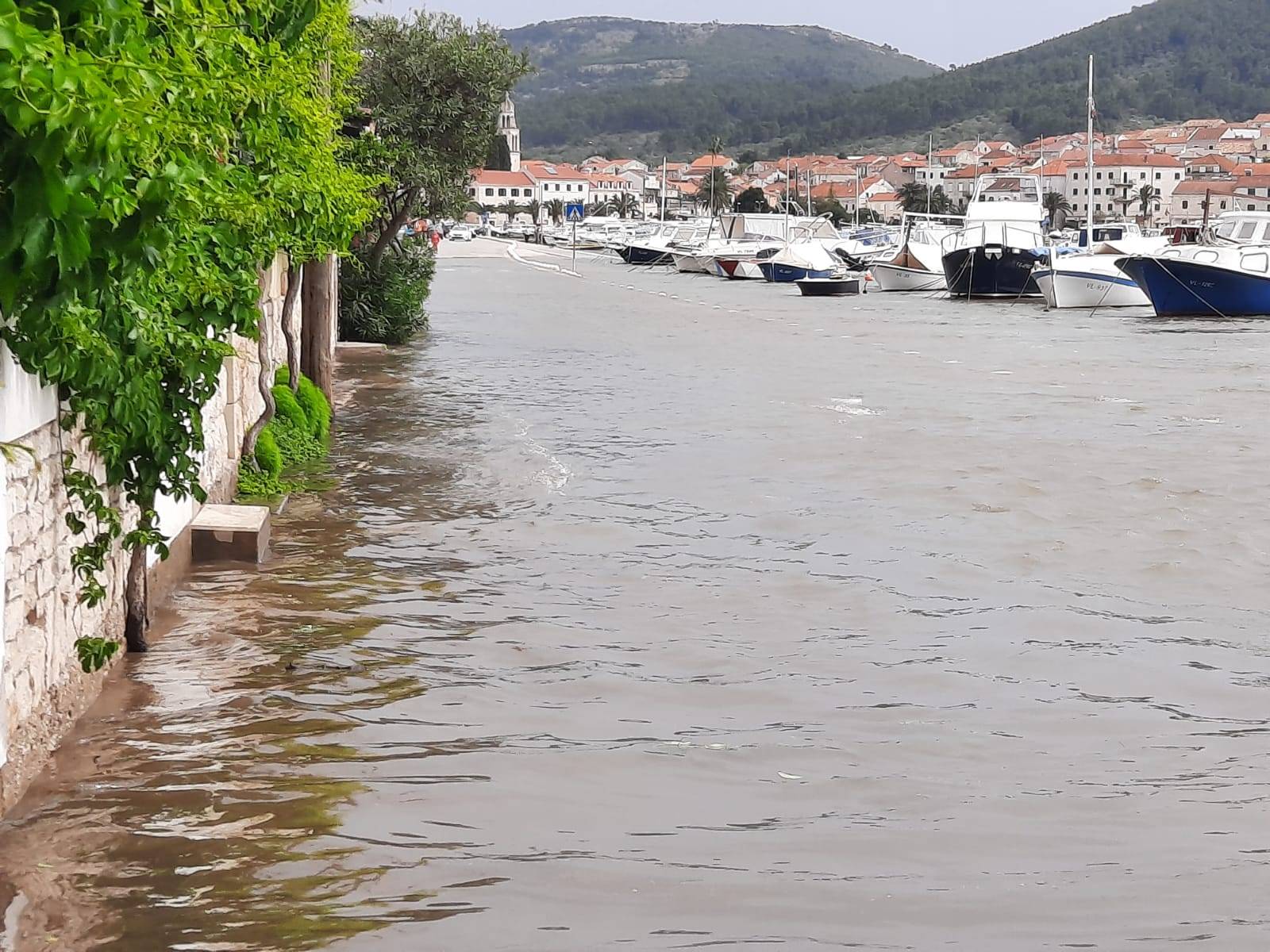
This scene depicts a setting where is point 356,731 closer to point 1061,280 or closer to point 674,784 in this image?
point 674,784

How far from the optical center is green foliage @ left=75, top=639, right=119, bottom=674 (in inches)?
273

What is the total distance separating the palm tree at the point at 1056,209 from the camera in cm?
16700

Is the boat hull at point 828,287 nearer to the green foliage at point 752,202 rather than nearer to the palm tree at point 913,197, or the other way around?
the green foliage at point 752,202

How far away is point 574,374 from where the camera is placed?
27078 mm

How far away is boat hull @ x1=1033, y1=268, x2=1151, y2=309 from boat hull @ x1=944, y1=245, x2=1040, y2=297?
12.9 ft

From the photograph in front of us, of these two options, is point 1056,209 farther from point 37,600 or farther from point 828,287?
point 37,600

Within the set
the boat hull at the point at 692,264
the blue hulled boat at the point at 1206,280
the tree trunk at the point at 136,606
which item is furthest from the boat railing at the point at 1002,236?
the tree trunk at the point at 136,606

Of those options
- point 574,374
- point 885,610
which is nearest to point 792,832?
point 885,610

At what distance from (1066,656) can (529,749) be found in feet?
10.9

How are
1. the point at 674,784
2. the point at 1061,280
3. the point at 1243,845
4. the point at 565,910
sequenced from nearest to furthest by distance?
the point at 565,910 → the point at 1243,845 → the point at 674,784 → the point at 1061,280

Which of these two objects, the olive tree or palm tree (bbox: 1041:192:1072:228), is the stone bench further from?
palm tree (bbox: 1041:192:1072:228)

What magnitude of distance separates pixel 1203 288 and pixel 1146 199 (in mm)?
136504

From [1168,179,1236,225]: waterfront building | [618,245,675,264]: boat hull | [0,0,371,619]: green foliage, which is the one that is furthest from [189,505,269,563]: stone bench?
[1168,179,1236,225]: waterfront building

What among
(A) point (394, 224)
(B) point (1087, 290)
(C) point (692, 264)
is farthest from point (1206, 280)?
(C) point (692, 264)
